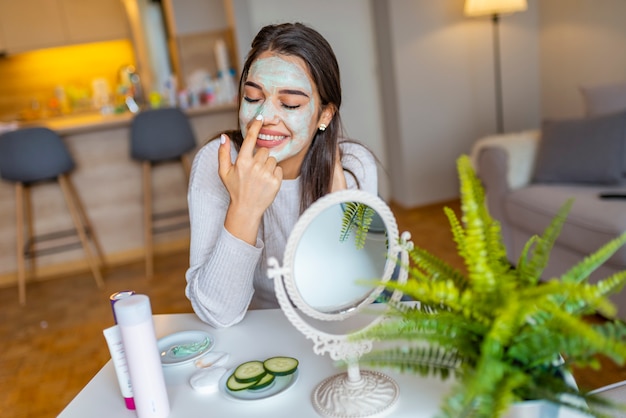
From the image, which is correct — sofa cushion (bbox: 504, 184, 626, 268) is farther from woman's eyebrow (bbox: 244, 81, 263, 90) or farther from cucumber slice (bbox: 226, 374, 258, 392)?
cucumber slice (bbox: 226, 374, 258, 392)

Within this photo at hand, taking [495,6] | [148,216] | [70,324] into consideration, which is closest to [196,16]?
[148,216]

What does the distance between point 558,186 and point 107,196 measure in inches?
102

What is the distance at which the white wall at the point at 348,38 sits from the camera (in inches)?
147

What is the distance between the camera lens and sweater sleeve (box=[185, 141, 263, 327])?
105 cm

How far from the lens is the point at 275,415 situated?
819 millimetres

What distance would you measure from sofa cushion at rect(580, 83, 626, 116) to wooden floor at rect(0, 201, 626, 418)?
3.11ft

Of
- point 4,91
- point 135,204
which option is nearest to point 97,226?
point 135,204

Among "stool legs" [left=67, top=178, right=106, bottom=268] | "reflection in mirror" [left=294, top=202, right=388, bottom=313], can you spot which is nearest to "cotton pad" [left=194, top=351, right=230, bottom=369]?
"reflection in mirror" [left=294, top=202, right=388, bottom=313]

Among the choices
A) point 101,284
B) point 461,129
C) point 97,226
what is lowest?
point 101,284

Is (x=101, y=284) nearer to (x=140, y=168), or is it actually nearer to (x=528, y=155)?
(x=140, y=168)

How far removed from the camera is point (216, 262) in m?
1.05

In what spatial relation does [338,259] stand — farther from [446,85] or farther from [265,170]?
[446,85]

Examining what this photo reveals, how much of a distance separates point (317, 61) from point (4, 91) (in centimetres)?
465

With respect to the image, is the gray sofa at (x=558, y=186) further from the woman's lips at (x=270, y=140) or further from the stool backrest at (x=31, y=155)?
the stool backrest at (x=31, y=155)
